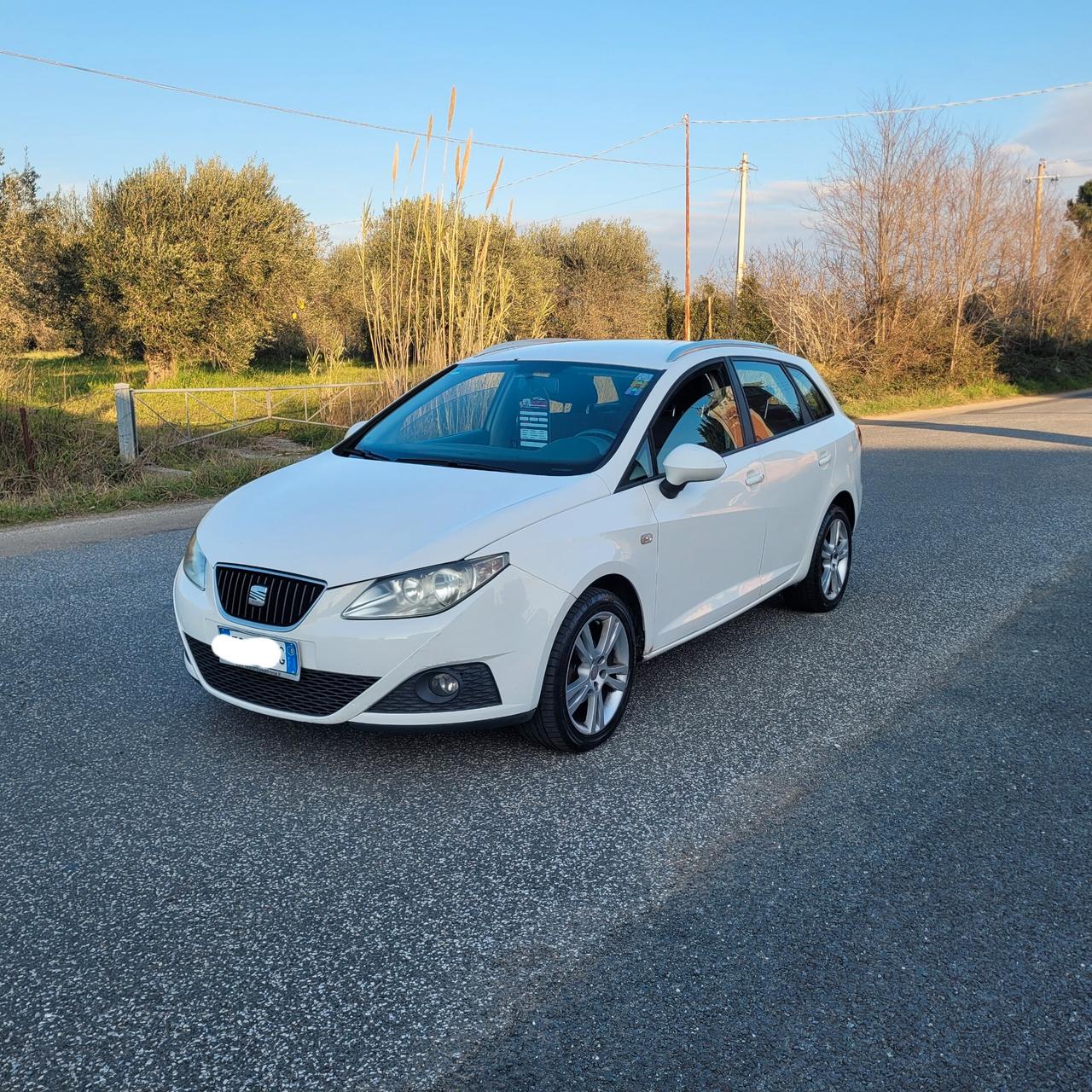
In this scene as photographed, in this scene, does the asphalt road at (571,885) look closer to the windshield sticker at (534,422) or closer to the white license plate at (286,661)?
the white license plate at (286,661)

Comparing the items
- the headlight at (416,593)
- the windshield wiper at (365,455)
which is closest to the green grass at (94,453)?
the windshield wiper at (365,455)

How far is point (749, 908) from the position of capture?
3021 mm

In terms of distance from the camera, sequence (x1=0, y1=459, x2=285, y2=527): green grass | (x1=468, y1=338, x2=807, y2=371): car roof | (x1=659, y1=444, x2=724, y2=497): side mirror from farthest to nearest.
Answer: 1. (x1=0, y1=459, x2=285, y2=527): green grass
2. (x1=468, y1=338, x2=807, y2=371): car roof
3. (x1=659, y1=444, x2=724, y2=497): side mirror

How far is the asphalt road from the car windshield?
47.1 inches

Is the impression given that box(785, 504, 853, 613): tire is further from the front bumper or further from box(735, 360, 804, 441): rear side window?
the front bumper

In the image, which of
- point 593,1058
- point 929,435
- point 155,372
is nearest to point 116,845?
point 593,1058

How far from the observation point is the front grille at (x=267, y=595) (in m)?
3.71

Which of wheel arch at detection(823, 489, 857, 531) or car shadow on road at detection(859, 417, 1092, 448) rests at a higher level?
wheel arch at detection(823, 489, 857, 531)

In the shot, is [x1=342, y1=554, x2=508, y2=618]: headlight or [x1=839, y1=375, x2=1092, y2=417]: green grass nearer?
[x1=342, y1=554, x2=508, y2=618]: headlight

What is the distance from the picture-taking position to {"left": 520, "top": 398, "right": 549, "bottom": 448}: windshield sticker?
4723 mm

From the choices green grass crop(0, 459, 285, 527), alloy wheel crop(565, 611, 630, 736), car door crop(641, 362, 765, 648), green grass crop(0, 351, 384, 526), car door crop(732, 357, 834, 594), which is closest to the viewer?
alloy wheel crop(565, 611, 630, 736)

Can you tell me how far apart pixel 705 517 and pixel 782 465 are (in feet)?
3.10

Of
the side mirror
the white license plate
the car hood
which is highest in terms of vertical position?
the side mirror

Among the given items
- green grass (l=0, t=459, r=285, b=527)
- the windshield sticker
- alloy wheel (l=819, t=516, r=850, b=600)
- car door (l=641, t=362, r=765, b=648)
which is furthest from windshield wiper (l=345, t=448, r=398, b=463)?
green grass (l=0, t=459, r=285, b=527)
